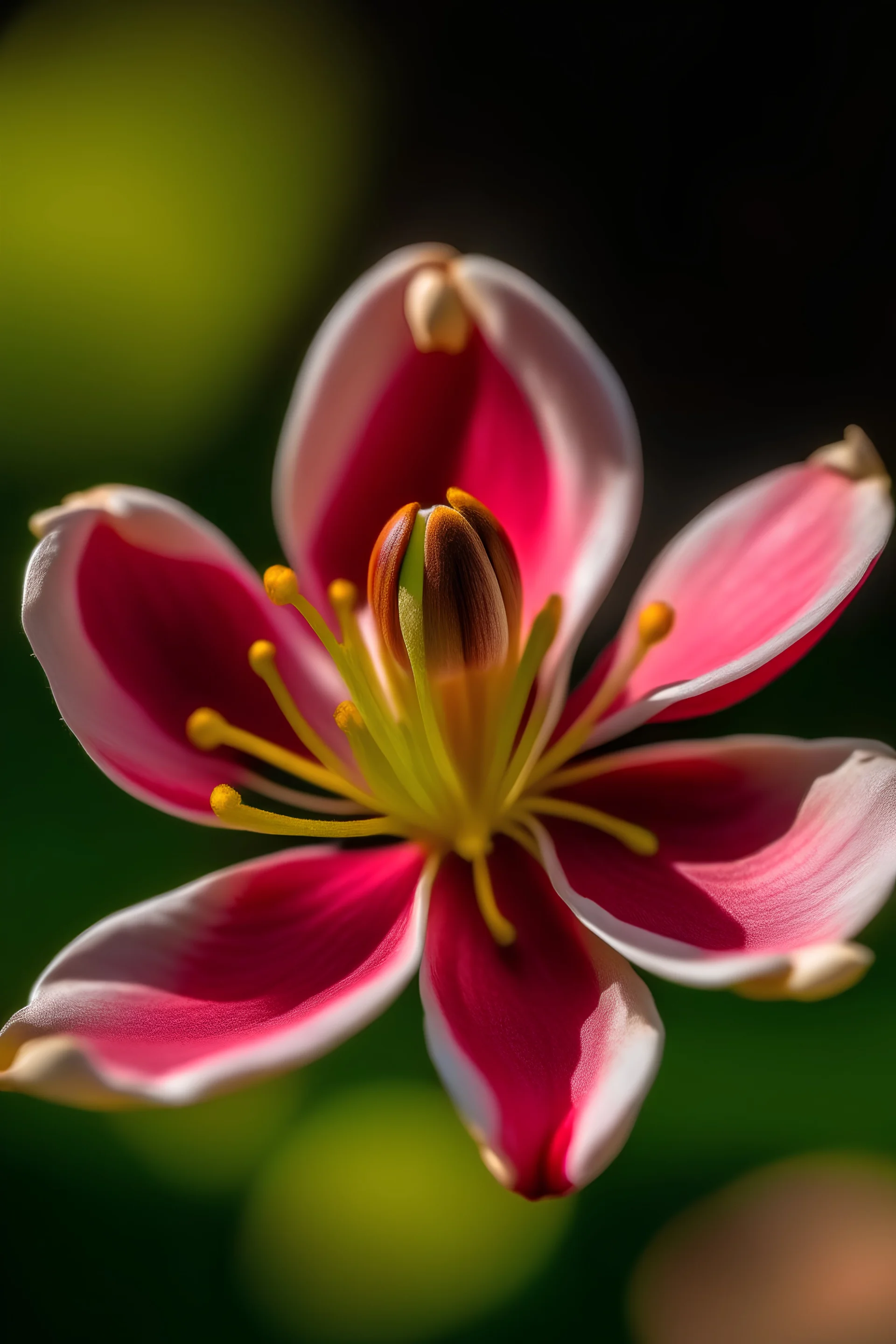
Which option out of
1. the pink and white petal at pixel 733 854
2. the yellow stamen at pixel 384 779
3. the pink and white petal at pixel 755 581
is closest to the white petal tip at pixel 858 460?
the pink and white petal at pixel 755 581

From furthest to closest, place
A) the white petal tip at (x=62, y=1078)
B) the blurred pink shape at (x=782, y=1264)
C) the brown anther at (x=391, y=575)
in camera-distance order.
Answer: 1. the blurred pink shape at (x=782, y=1264)
2. the brown anther at (x=391, y=575)
3. the white petal tip at (x=62, y=1078)

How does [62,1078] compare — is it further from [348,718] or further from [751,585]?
[751,585]

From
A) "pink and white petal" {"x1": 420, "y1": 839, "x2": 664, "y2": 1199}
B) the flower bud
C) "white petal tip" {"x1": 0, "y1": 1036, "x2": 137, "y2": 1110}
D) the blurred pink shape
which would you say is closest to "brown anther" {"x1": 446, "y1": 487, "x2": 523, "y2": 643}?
the flower bud

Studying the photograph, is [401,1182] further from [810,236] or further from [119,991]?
[810,236]

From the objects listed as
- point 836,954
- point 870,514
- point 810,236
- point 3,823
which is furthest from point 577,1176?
point 810,236

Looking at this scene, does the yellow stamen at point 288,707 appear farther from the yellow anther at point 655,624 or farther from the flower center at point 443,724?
the yellow anther at point 655,624
